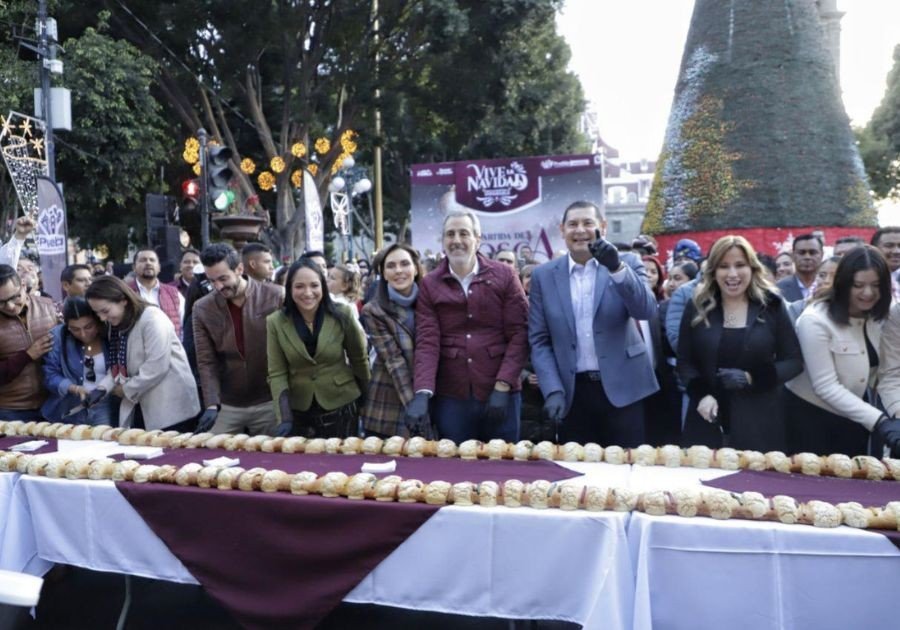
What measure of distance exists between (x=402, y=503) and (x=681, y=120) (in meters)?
9.71

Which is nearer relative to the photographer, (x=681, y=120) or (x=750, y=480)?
(x=750, y=480)

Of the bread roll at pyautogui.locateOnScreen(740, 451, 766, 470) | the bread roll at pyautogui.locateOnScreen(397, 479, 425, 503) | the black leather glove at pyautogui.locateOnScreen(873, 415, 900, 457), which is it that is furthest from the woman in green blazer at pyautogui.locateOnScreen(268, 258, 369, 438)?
the black leather glove at pyautogui.locateOnScreen(873, 415, 900, 457)

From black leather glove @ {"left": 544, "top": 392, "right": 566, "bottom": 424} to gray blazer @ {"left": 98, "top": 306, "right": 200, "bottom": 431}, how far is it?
2018mm

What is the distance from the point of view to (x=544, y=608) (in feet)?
7.75

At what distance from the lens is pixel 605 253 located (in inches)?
124

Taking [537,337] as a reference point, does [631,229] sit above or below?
above

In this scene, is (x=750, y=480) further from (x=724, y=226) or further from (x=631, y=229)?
(x=631, y=229)

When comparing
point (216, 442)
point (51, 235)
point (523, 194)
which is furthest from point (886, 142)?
point (216, 442)

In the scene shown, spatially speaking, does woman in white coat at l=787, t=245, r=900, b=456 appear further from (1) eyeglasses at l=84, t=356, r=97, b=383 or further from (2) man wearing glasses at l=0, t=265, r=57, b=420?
(2) man wearing glasses at l=0, t=265, r=57, b=420

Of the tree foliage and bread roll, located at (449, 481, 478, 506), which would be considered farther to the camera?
the tree foliage

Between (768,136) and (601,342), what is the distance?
7954mm

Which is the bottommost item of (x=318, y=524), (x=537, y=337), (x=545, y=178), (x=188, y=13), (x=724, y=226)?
(x=318, y=524)

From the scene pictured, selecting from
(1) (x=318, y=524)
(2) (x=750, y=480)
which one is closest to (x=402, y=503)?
(1) (x=318, y=524)

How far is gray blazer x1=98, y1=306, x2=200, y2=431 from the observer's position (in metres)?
3.94
